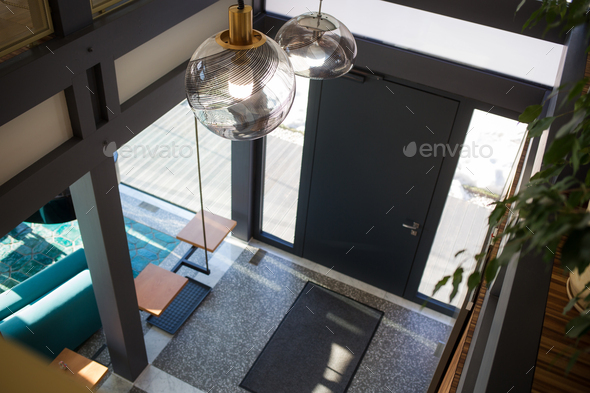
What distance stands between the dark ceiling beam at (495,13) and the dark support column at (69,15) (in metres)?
2.40

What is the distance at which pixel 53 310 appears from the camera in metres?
4.19

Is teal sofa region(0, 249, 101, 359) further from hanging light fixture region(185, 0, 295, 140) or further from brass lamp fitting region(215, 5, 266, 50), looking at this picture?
brass lamp fitting region(215, 5, 266, 50)

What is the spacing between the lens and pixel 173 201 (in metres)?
6.39

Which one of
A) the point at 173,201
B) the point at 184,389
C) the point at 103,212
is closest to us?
the point at 103,212

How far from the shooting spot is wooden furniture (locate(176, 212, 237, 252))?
16.2ft

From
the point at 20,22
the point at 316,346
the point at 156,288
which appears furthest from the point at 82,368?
the point at 20,22

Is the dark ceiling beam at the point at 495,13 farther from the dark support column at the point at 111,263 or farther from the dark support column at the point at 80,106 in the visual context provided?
the dark support column at the point at 111,263

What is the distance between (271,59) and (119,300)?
9.75 feet

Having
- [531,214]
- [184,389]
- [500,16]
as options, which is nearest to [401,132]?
[500,16]

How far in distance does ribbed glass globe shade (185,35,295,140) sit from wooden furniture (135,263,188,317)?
332cm

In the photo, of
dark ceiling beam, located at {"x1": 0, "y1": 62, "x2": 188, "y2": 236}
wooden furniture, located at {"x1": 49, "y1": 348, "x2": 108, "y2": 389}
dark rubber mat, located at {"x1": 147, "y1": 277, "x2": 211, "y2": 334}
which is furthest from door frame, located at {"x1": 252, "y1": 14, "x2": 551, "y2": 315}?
wooden furniture, located at {"x1": 49, "y1": 348, "x2": 108, "y2": 389}

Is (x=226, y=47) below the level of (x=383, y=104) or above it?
above

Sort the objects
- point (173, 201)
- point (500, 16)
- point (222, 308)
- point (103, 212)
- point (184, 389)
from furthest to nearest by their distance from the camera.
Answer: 1. point (173, 201)
2. point (222, 308)
3. point (184, 389)
4. point (500, 16)
5. point (103, 212)

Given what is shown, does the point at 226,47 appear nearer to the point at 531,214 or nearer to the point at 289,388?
the point at 531,214
